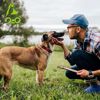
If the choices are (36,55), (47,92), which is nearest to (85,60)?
(47,92)

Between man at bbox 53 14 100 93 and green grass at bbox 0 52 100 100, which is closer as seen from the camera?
green grass at bbox 0 52 100 100

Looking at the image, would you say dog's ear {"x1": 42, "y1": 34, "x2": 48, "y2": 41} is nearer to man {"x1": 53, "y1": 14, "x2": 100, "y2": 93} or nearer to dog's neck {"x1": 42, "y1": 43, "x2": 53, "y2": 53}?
dog's neck {"x1": 42, "y1": 43, "x2": 53, "y2": 53}

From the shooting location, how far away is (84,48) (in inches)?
321

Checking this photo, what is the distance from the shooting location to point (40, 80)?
9.38m

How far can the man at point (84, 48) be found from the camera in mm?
7660

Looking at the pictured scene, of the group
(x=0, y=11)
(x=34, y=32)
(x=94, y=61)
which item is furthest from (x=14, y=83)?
(x=0, y=11)

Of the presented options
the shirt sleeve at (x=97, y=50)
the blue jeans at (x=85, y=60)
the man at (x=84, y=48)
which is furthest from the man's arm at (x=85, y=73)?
the blue jeans at (x=85, y=60)

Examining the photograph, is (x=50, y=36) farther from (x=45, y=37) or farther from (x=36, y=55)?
(x=36, y=55)

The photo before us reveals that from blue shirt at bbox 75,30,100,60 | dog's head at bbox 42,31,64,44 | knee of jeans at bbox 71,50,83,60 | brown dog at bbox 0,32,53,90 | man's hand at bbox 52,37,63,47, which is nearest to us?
blue shirt at bbox 75,30,100,60

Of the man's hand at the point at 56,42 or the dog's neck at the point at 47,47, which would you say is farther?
the dog's neck at the point at 47,47

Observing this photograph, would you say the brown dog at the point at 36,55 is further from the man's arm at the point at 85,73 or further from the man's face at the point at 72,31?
the man's arm at the point at 85,73

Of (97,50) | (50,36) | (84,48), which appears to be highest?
(97,50)

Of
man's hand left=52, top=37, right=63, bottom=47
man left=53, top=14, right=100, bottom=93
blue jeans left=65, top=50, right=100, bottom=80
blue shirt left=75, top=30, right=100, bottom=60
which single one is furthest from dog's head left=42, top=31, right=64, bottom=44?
blue shirt left=75, top=30, right=100, bottom=60

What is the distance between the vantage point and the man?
7660 millimetres
